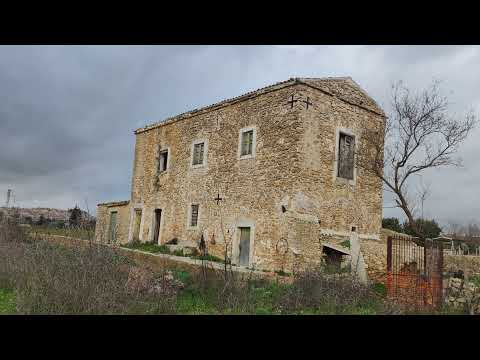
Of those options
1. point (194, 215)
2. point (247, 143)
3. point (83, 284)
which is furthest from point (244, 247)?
point (83, 284)

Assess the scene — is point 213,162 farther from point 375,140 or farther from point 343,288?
point 343,288

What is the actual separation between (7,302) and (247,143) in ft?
30.4

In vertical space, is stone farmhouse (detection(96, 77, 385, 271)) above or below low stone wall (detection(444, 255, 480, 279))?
above

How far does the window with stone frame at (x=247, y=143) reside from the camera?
14.4 metres

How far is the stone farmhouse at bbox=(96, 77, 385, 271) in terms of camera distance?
41.6 feet

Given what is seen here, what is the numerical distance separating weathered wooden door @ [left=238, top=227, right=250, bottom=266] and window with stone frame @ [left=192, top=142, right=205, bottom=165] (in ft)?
12.7

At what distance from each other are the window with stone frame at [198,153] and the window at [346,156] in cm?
548

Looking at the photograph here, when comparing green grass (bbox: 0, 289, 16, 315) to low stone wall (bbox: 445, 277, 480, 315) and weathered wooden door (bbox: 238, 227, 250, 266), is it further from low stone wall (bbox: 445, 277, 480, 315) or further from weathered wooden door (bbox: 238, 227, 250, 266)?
weathered wooden door (bbox: 238, 227, 250, 266)

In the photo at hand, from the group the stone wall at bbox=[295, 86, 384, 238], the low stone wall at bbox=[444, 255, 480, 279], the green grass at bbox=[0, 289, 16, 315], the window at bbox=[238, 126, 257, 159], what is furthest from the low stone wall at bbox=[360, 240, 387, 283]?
the green grass at bbox=[0, 289, 16, 315]

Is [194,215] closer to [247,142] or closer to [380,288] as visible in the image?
[247,142]

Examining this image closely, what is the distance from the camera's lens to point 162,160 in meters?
19.0

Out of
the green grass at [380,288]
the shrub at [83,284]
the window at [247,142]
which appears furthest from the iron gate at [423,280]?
the window at [247,142]

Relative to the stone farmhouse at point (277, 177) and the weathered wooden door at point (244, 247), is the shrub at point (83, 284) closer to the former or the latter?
the stone farmhouse at point (277, 177)

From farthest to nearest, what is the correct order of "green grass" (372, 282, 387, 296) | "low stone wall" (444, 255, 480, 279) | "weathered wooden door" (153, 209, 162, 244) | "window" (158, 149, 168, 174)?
1. "window" (158, 149, 168, 174)
2. "weathered wooden door" (153, 209, 162, 244)
3. "low stone wall" (444, 255, 480, 279)
4. "green grass" (372, 282, 387, 296)
